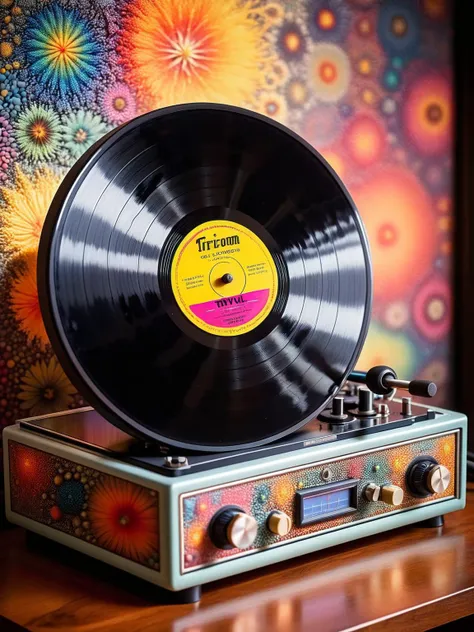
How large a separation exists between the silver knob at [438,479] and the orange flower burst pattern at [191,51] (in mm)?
708

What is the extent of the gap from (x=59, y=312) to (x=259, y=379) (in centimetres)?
29

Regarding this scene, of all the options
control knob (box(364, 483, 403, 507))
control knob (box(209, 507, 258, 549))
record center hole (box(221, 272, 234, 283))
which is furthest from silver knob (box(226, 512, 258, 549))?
record center hole (box(221, 272, 234, 283))

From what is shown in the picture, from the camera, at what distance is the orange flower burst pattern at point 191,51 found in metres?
1.62

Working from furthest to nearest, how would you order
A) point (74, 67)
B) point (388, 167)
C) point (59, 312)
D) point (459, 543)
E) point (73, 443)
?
1. point (388, 167)
2. point (74, 67)
3. point (459, 543)
4. point (73, 443)
5. point (59, 312)

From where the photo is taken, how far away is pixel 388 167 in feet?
6.36

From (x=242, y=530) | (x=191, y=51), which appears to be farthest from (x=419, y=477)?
(x=191, y=51)

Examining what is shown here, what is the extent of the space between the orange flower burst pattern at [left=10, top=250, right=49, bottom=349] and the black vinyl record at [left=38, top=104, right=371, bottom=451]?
315 mm

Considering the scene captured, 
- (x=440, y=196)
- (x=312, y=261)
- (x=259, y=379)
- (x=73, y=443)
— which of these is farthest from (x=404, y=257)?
(x=73, y=443)

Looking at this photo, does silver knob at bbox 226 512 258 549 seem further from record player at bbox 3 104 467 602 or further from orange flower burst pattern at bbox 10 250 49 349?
orange flower burst pattern at bbox 10 250 49 349

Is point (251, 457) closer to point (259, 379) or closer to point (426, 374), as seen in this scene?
point (259, 379)

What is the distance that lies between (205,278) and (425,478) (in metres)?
0.43

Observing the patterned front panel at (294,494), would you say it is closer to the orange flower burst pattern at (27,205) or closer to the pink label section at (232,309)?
the pink label section at (232,309)

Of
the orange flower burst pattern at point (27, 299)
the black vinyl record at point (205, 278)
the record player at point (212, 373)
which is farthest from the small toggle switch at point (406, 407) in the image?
the orange flower burst pattern at point (27, 299)

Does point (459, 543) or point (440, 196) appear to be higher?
point (440, 196)
